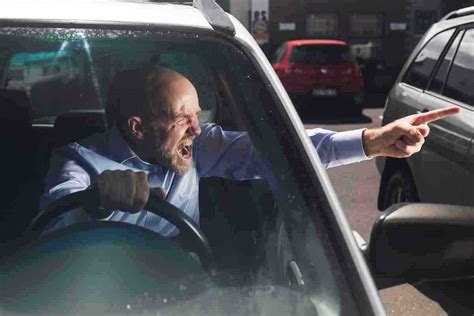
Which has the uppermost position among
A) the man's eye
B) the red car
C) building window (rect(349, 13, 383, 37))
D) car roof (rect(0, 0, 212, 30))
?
car roof (rect(0, 0, 212, 30))

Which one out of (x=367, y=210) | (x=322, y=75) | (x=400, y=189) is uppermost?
(x=400, y=189)

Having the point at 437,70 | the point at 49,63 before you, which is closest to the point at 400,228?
the point at 49,63

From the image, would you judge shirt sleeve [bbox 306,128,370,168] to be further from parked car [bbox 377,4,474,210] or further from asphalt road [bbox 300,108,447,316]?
parked car [bbox 377,4,474,210]

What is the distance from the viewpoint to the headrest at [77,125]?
7.98 feet

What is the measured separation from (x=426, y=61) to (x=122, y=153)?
389 cm

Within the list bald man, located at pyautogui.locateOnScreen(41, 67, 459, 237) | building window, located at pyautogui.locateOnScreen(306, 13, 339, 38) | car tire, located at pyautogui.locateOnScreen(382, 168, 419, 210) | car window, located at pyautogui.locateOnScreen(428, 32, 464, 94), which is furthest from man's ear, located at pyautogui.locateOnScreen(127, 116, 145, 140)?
building window, located at pyautogui.locateOnScreen(306, 13, 339, 38)

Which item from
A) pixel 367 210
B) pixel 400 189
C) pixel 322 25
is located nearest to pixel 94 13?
pixel 400 189

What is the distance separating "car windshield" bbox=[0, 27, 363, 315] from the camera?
5.74 ft

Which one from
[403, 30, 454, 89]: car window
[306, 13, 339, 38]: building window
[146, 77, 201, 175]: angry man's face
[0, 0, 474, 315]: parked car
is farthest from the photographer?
[306, 13, 339, 38]: building window

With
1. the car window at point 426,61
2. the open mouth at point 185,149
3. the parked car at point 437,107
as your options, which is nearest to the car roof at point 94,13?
the open mouth at point 185,149

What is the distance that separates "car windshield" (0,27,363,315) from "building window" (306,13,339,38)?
21.9 meters

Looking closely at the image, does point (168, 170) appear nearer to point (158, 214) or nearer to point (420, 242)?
point (158, 214)

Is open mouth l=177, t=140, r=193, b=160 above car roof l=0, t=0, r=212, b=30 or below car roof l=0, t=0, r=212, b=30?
below

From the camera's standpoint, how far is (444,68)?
5.19 m
